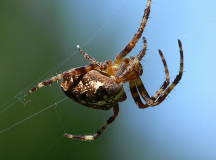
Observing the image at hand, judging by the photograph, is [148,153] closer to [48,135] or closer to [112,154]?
[112,154]

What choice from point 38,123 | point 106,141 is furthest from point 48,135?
point 106,141

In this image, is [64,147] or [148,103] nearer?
[148,103]

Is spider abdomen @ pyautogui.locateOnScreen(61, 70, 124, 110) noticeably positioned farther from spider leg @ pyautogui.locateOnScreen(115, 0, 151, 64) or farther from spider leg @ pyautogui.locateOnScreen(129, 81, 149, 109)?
spider leg @ pyautogui.locateOnScreen(129, 81, 149, 109)

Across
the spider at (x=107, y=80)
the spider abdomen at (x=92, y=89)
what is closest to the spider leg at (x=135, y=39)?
the spider at (x=107, y=80)

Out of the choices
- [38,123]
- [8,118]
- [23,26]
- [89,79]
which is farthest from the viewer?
[23,26]

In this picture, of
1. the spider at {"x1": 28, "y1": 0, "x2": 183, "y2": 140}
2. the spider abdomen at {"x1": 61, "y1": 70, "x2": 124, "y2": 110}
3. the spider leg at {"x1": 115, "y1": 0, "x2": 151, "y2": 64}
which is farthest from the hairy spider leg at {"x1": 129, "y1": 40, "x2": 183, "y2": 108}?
A: the spider abdomen at {"x1": 61, "y1": 70, "x2": 124, "y2": 110}

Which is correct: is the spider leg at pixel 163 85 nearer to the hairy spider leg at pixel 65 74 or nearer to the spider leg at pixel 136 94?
the spider leg at pixel 136 94

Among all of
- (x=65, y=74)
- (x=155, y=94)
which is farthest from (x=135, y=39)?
(x=65, y=74)

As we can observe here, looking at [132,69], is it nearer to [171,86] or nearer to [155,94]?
[155,94]
